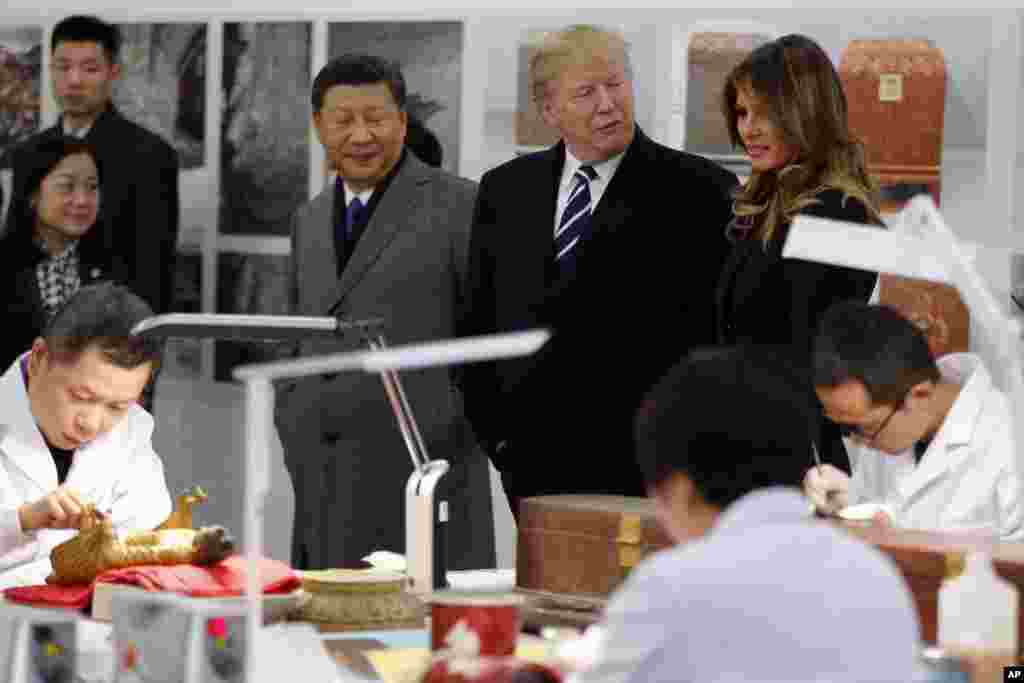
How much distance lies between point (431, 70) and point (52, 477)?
227cm

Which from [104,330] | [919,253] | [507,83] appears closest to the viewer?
[919,253]

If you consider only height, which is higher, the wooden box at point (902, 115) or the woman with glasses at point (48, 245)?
the wooden box at point (902, 115)

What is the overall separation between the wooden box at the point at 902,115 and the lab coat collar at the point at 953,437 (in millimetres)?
1423

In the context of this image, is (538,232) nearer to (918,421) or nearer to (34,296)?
(918,421)

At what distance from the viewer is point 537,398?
4.54m

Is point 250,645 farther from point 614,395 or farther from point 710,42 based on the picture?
point 710,42

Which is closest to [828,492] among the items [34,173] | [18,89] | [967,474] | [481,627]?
[967,474]

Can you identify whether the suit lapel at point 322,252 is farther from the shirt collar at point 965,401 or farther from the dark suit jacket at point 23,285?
the shirt collar at point 965,401

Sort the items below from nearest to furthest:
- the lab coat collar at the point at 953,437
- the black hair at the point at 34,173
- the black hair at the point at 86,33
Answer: the lab coat collar at the point at 953,437 → the black hair at the point at 34,173 → the black hair at the point at 86,33

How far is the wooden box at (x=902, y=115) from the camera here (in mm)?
5211

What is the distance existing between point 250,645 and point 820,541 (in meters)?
0.75

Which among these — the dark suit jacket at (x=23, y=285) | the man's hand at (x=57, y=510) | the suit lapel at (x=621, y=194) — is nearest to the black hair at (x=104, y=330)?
the man's hand at (x=57, y=510)

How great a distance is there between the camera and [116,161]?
6113 millimetres

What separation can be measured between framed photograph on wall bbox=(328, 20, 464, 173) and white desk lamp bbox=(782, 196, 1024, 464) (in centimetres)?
309
